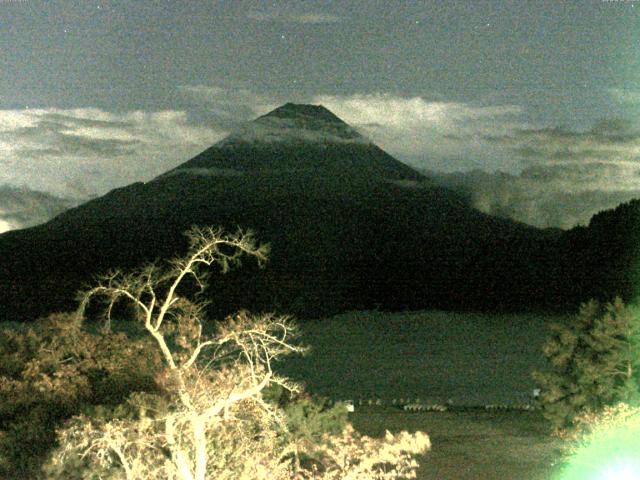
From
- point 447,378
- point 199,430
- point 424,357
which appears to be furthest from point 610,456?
point 424,357

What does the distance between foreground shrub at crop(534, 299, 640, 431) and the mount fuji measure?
87.5ft

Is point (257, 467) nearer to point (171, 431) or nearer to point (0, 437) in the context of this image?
point (171, 431)

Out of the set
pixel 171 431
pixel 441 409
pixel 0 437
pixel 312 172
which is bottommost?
pixel 441 409

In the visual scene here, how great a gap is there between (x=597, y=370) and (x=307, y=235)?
143ft

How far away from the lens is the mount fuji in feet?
167

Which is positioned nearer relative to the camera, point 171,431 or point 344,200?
point 171,431

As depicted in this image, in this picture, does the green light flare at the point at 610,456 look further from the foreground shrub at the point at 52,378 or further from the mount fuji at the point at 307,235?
the mount fuji at the point at 307,235

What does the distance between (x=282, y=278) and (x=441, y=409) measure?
2911cm

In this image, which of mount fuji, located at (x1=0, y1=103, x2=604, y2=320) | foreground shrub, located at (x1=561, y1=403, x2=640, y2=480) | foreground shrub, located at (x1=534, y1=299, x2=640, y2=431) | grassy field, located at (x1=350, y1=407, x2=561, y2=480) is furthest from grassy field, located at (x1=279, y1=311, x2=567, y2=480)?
mount fuji, located at (x1=0, y1=103, x2=604, y2=320)

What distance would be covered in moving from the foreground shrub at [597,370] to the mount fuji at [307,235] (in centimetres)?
2667

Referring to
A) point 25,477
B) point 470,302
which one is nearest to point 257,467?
point 25,477

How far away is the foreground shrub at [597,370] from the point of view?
19359 millimetres

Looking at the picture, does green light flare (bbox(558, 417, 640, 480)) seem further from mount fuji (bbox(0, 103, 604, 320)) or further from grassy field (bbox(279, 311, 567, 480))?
mount fuji (bbox(0, 103, 604, 320))

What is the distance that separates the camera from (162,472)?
11.5 metres
